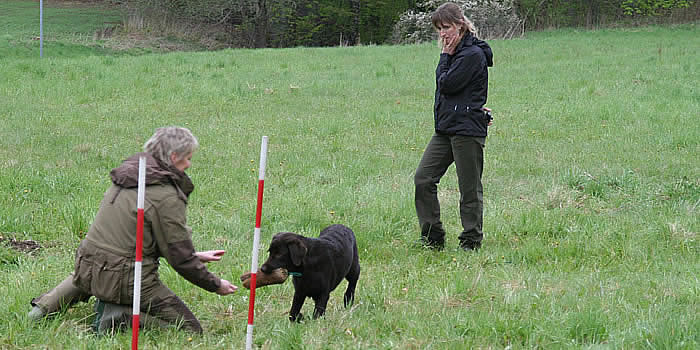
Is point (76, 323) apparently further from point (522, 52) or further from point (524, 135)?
point (522, 52)

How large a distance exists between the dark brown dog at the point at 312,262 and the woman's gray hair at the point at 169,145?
80 centimetres

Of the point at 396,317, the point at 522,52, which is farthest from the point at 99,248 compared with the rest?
the point at 522,52

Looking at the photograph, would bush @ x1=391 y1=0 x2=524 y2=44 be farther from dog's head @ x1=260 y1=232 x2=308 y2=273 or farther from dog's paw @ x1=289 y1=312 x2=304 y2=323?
dog's head @ x1=260 y1=232 x2=308 y2=273

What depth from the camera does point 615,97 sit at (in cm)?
1620

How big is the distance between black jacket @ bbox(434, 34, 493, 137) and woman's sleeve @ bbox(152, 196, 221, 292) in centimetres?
288

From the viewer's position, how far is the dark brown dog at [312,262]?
467cm

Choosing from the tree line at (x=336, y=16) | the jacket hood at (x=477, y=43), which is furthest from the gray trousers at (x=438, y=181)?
the tree line at (x=336, y=16)

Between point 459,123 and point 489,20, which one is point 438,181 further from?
point 489,20

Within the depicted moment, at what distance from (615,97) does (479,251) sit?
10754 millimetres

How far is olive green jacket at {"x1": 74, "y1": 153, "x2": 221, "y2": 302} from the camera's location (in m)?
4.41

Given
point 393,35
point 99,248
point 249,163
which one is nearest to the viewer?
point 99,248

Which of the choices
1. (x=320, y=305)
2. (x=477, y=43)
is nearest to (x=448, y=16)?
(x=477, y=43)

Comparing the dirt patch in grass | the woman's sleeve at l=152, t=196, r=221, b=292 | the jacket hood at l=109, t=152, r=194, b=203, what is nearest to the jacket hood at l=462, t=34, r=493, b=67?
the jacket hood at l=109, t=152, r=194, b=203

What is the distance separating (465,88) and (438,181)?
3.07ft
